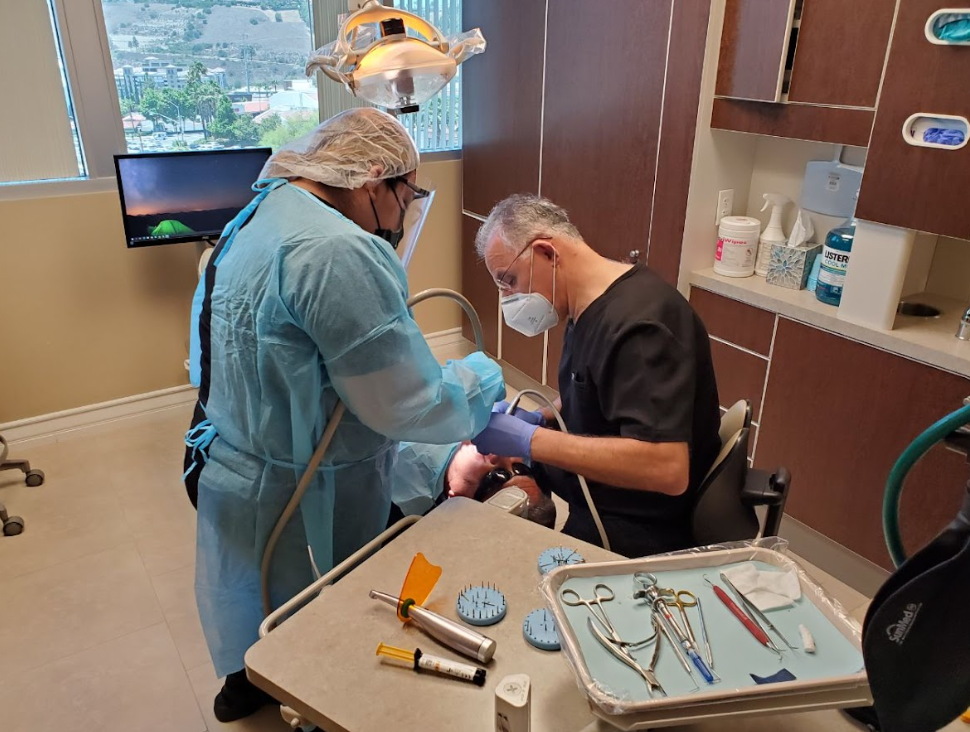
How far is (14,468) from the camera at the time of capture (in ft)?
8.97

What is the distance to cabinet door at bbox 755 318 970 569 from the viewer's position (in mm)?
1877

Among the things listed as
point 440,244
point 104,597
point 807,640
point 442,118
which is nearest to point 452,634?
point 807,640

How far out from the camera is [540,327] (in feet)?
5.35

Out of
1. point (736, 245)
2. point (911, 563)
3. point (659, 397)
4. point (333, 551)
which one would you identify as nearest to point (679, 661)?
point (911, 563)

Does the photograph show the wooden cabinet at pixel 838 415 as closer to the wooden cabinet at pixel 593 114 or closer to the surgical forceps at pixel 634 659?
the wooden cabinet at pixel 593 114

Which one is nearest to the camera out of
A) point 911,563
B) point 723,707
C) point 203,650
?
point 911,563

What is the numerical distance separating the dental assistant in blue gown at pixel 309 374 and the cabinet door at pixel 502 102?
1.63 m

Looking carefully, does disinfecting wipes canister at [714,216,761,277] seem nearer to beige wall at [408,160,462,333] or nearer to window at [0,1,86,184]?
beige wall at [408,160,462,333]

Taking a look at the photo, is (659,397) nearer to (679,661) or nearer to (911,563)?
(679,661)

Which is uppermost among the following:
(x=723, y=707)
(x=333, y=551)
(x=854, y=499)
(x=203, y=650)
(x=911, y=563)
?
(x=911, y=563)

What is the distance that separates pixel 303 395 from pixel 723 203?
1.81m

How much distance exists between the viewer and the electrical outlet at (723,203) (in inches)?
98.1

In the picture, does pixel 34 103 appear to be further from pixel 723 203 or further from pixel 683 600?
pixel 683 600

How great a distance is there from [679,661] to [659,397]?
1.80 ft
